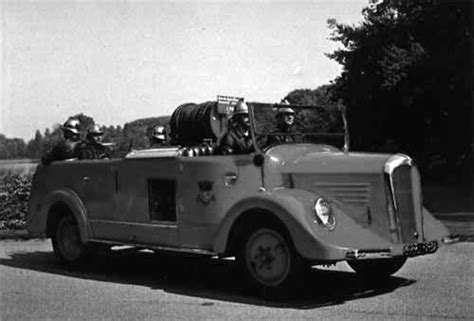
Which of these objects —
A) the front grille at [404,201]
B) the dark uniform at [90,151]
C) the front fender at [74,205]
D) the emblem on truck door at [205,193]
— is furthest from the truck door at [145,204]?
the front grille at [404,201]

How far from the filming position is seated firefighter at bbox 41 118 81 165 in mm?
9453

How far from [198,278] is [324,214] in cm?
219

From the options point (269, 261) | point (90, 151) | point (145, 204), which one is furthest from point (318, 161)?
point (90, 151)

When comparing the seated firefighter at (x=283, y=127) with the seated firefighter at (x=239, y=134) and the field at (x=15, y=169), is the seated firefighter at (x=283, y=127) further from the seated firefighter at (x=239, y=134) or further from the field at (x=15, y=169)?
the field at (x=15, y=169)

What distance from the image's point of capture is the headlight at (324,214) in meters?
6.46

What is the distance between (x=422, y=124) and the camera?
24828 millimetres

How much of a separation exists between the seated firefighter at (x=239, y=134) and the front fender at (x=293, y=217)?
717 millimetres

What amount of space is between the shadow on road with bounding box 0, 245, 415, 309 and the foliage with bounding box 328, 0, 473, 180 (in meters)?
13.1

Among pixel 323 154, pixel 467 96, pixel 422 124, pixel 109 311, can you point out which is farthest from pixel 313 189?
pixel 422 124

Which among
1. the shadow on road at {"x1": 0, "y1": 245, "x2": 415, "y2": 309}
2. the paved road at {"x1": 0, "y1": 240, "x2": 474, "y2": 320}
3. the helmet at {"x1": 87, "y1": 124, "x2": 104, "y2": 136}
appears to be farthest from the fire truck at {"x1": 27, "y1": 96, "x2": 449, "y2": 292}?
the helmet at {"x1": 87, "y1": 124, "x2": 104, "y2": 136}

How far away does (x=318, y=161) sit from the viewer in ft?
23.2

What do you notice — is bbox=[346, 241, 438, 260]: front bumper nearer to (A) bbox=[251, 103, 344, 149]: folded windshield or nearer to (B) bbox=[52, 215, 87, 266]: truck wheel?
(A) bbox=[251, 103, 344, 149]: folded windshield

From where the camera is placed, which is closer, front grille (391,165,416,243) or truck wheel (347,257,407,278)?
front grille (391,165,416,243)

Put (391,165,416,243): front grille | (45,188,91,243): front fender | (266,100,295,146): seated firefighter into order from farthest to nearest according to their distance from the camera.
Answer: (45,188,91,243): front fender, (266,100,295,146): seated firefighter, (391,165,416,243): front grille
